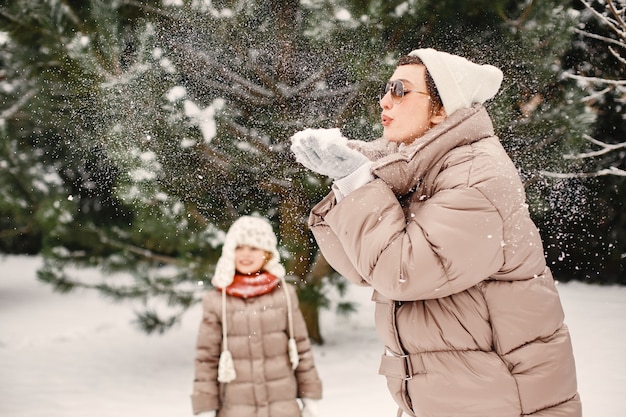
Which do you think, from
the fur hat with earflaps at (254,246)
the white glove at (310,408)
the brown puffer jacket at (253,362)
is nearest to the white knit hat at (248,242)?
the fur hat with earflaps at (254,246)

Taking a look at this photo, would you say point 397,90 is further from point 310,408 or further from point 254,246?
point 310,408

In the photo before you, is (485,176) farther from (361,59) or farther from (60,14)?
(60,14)

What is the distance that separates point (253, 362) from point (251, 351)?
47 mm

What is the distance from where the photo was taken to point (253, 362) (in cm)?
227

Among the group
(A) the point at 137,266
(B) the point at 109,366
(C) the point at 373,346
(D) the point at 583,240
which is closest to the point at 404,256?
(D) the point at 583,240

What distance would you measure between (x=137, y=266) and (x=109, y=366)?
4.00 ft

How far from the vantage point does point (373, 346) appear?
17.0ft

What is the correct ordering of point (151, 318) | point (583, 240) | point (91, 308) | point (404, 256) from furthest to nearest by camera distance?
point (91, 308) → point (151, 318) → point (583, 240) → point (404, 256)

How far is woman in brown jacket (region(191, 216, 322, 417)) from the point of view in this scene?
2.23 metres

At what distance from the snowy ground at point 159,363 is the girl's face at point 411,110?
2431 millimetres

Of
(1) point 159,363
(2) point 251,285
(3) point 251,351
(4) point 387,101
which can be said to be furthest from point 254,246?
(1) point 159,363

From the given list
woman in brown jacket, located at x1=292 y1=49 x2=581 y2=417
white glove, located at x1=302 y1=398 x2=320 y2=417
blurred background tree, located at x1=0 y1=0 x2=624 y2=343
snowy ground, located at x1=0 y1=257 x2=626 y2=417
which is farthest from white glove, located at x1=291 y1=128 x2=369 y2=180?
snowy ground, located at x1=0 y1=257 x2=626 y2=417

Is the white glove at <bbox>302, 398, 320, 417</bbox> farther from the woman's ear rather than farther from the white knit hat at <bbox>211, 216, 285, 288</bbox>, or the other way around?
the woman's ear

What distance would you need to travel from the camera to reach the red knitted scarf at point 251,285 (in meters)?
2.38
